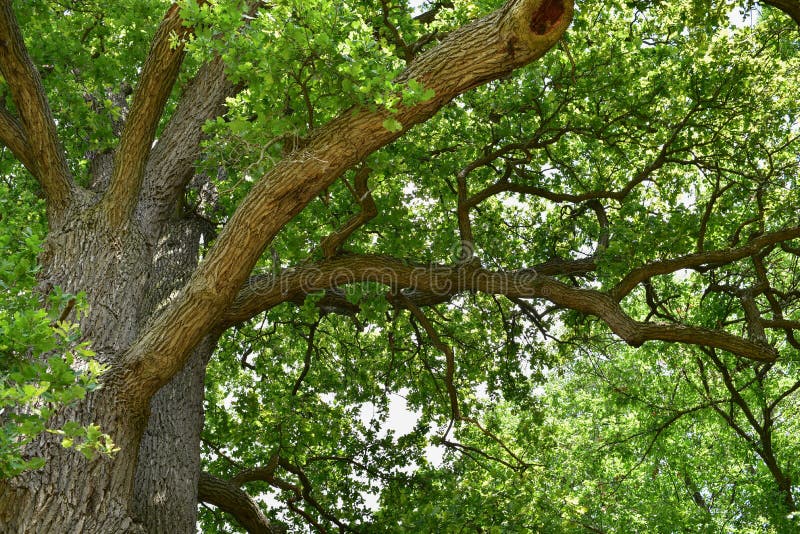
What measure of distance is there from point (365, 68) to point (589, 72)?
16.4 ft

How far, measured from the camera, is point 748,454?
1667 cm

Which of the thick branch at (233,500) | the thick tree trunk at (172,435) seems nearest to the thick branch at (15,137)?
the thick tree trunk at (172,435)

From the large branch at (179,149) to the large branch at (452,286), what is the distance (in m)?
1.17

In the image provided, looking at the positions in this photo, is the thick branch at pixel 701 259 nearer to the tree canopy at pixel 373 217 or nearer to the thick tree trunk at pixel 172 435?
the tree canopy at pixel 373 217

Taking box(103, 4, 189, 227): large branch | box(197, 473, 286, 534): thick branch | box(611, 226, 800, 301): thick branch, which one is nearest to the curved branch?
box(103, 4, 189, 227): large branch

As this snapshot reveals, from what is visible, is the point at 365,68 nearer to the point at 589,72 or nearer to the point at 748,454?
the point at 589,72

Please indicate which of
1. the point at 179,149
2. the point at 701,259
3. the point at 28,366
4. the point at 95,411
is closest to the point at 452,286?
the point at 701,259

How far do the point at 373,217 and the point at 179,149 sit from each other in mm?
2090

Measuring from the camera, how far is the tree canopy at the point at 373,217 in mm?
4789

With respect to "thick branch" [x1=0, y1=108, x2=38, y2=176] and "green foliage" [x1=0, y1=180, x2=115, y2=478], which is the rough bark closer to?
"thick branch" [x1=0, y1=108, x2=38, y2=176]

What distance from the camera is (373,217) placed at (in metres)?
7.28

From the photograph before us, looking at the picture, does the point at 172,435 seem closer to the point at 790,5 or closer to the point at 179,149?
the point at 179,149

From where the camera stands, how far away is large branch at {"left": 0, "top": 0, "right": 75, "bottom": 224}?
5854 mm

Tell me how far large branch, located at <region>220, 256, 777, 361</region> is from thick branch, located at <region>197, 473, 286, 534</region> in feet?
6.05
